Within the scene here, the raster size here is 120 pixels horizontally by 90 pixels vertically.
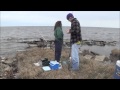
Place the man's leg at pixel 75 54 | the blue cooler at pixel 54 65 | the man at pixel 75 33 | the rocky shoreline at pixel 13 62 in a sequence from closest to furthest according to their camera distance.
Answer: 1. the man at pixel 75 33
2. the man's leg at pixel 75 54
3. the blue cooler at pixel 54 65
4. the rocky shoreline at pixel 13 62

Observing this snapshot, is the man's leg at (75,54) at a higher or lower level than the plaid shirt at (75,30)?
lower

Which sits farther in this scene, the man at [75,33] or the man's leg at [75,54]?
the man's leg at [75,54]

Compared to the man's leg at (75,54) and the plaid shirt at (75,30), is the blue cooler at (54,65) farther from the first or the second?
the plaid shirt at (75,30)

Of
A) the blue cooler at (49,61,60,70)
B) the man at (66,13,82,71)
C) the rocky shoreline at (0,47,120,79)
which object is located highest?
the man at (66,13,82,71)

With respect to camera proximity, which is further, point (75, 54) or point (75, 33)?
point (75, 54)

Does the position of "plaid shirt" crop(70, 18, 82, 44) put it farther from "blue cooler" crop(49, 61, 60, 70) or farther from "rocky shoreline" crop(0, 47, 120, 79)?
"rocky shoreline" crop(0, 47, 120, 79)

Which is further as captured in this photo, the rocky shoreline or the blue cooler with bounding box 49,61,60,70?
the rocky shoreline

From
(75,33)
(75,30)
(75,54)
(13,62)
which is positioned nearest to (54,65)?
(75,54)

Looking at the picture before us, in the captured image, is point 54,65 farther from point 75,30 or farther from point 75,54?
point 75,30

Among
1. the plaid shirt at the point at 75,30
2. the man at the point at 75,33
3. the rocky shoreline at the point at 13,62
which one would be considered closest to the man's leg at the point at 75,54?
the man at the point at 75,33

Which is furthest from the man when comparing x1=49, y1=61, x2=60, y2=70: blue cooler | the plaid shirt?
x1=49, y1=61, x2=60, y2=70: blue cooler
